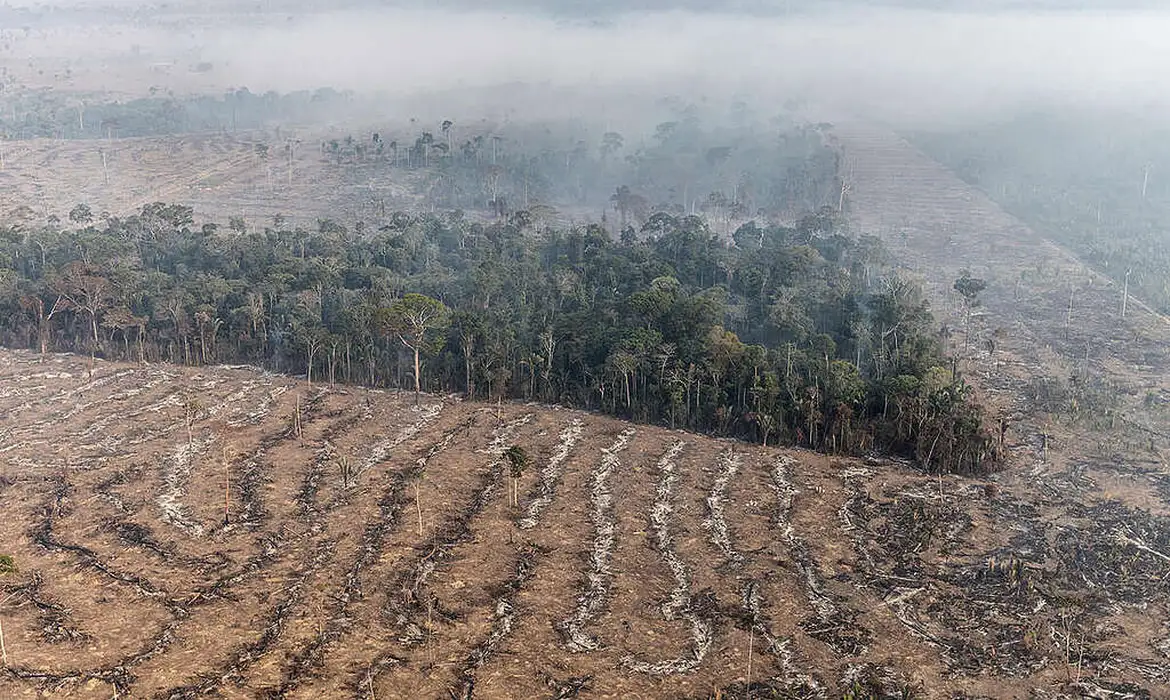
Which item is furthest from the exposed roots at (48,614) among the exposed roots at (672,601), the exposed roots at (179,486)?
the exposed roots at (672,601)

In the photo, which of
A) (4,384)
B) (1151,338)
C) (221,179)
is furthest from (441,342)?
(221,179)

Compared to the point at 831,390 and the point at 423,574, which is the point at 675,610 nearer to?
the point at 423,574

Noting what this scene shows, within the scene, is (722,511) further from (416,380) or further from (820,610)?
(416,380)

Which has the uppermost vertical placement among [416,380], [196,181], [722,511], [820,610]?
[196,181]

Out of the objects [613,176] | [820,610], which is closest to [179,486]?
[820,610]

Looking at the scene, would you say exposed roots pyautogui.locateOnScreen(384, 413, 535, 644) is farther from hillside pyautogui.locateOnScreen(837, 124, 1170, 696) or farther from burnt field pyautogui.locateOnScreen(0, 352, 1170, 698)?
hillside pyautogui.locateOnScreen(837, 124, 1170, 696)

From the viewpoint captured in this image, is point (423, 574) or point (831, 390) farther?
point (831, 390)
